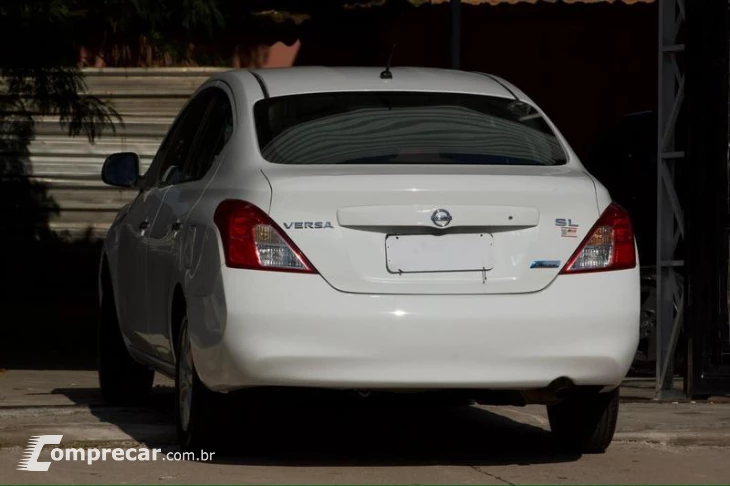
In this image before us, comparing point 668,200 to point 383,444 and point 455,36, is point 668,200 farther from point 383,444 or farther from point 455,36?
point 455,36

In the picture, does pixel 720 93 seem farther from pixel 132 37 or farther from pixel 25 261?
pixel 25 261

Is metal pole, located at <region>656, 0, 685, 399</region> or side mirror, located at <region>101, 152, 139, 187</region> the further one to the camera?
metal pole, located at <region>656, 0, 685, 399</region>

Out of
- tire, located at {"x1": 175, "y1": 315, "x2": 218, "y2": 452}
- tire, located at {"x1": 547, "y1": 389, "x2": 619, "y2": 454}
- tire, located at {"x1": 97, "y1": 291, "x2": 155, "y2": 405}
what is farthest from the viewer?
tire, located at {"x1": 97, "y1": 291, "x2": 155, "y2": 405}

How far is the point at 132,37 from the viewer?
16.4 meters

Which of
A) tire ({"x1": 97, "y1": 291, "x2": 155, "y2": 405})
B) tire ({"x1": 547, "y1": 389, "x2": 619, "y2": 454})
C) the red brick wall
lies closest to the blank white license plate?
tire ({"x1": 547, "y1": 389, "x2": 619, "y2": 454})

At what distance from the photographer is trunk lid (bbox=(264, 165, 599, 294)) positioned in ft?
21.3

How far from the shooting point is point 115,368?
9172 millimetres

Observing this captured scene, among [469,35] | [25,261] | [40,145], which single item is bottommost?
[25,261]

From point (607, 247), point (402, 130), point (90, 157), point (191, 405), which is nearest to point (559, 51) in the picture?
point (90, 157)

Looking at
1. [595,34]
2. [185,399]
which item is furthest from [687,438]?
[595,34]

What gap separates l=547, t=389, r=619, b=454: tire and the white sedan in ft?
0.15

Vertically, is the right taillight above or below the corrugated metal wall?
above

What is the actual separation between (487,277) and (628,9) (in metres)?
10.2

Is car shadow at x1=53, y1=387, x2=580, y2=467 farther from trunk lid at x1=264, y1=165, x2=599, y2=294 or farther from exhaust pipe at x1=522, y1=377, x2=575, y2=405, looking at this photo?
trunk lid at x1=264, y1=165, x2=599, y2=294
